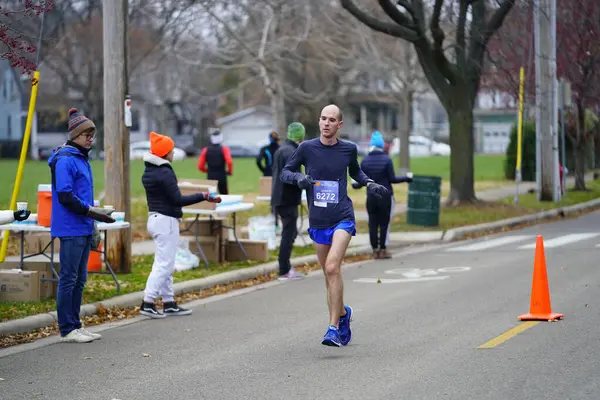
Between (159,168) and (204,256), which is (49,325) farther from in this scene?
(204,256)

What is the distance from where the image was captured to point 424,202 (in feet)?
72.0

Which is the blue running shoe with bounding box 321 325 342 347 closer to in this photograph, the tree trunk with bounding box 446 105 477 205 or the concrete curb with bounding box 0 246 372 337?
the concrete curb with bounding box 0 246 372 337

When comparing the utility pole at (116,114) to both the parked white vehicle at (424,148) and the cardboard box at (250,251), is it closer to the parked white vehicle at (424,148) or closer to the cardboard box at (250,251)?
the cardboard box at (250,251)

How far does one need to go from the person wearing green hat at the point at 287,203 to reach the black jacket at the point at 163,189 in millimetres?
3005

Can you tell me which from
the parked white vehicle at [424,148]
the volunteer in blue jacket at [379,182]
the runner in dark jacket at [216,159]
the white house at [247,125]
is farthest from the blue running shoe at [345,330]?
the white house at [247,125]

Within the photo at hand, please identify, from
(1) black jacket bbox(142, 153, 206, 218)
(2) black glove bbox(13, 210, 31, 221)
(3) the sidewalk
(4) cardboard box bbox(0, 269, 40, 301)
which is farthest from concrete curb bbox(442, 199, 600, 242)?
(2) black glove bbox(13, 210, 31, 221)

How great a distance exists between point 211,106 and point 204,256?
253 feet


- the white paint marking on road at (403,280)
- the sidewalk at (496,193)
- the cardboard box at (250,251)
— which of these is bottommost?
the white paint marking on road at (403,280)

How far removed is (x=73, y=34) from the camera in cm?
4434

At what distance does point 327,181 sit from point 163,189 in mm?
2712

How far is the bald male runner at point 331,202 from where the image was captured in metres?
9.06

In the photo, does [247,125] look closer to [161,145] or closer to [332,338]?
[161,145]

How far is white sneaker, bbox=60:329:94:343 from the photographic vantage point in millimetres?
9891

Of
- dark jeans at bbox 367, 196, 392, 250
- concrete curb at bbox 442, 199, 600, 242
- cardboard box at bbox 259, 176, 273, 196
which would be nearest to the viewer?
dark jeans at bbox 367, 196, 392, 250
